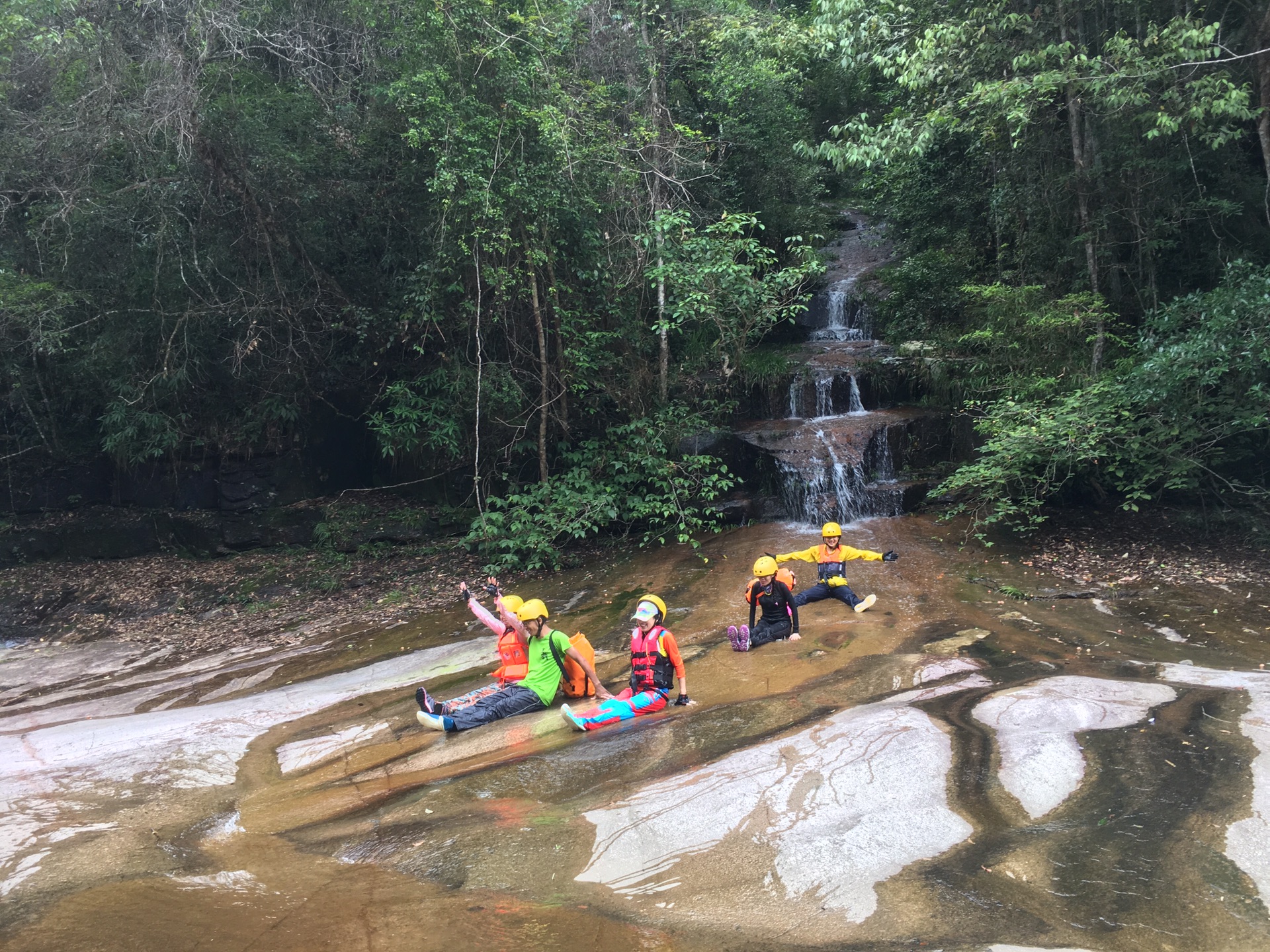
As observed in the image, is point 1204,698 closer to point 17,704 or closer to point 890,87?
point 17,704

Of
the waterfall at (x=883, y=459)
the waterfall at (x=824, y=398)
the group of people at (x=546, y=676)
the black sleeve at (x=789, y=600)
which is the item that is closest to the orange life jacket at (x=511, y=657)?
the group of people at (x=546, y=676)

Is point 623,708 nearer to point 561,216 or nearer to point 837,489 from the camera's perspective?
point 837,489

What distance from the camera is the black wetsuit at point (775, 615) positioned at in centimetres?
745

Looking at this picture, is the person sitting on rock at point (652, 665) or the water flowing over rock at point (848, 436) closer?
the person sitting on rock at point (652, 665)

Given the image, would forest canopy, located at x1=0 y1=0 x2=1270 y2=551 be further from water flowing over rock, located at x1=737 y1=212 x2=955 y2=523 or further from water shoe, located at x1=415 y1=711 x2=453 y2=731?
water shoe, located at x1=415 y1=711 x2=453 y2=731

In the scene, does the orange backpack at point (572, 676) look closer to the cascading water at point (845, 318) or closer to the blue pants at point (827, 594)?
the blue pants at point (827, 594)

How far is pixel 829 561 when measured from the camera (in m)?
8.66

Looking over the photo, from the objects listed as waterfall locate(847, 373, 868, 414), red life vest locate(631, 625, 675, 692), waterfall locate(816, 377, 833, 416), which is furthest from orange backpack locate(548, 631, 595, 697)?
waterfall locate(847, 373, 868, 414)

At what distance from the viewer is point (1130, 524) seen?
37.0ft

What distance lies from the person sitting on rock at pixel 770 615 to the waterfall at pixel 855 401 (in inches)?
306

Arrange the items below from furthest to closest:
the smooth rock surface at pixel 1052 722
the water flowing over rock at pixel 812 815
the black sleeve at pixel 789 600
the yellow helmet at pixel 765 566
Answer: the black sleeve at pixel 789 600, the yellow helmet at pixel 765 566, the smooth rock surface at pixel 1052 722, the water flowing over rock at pixel 812 815

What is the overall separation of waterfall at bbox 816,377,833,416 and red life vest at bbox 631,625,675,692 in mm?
9435

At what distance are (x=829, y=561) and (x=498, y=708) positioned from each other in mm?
4273

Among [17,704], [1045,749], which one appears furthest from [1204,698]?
[17,704]
